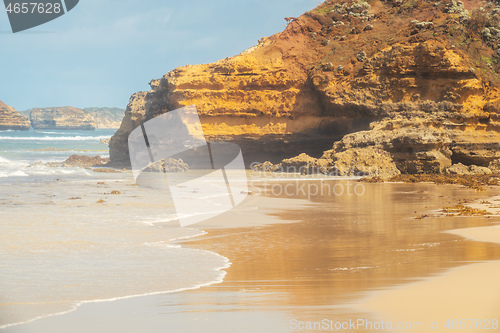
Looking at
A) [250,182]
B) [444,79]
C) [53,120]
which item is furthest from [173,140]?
[53,120]

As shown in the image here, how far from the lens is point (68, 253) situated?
22.7ft

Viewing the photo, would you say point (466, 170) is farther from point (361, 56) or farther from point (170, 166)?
point (170, 166)

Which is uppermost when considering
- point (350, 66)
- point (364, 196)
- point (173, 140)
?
point (350, 66)

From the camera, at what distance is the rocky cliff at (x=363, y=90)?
70.5 ft

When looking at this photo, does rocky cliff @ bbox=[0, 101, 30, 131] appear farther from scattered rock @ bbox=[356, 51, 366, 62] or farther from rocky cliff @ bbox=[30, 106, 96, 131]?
scattered rock @ bbox=[356, 51, 366, 62]

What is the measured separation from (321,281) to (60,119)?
5351 inches

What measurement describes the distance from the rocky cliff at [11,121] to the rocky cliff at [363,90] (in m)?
90.7

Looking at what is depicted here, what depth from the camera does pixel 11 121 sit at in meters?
111

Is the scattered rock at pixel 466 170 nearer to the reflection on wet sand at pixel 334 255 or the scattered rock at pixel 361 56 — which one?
the scattered rock at pixel 361 56

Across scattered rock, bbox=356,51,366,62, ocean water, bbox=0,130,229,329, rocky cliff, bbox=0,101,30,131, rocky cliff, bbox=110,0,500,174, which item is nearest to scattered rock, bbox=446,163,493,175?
rocky cliff, bbox=110,0,500,174

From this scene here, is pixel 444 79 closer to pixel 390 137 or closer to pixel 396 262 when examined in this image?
pixel 390 137

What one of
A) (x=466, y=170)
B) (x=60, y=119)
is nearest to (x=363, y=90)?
(x=466, y=170)

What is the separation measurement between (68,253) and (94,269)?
1047mm

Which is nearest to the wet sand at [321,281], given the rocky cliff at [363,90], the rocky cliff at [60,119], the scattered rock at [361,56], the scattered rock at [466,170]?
the scattered rock at [466,170]
